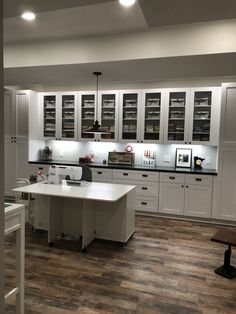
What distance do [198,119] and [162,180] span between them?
4.32 feet

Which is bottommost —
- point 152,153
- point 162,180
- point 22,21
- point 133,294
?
point 133,294

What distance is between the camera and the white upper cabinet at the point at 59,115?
5602 mm

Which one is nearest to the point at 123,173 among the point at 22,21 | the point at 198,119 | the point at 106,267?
Result: the point at 198,119

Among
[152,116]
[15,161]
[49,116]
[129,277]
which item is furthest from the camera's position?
[49,116]

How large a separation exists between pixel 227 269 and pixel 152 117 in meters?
3.04

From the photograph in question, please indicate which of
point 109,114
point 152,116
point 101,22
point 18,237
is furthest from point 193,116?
point 18,237

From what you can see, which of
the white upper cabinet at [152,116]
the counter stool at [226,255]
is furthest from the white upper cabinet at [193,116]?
the counter stool at [226,255]

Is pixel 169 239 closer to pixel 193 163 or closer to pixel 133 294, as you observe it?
pixel 133 294

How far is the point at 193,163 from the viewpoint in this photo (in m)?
5.11

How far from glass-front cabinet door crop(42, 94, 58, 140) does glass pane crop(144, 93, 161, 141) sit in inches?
80.1

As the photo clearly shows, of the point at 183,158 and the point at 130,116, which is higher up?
the point at 130,116

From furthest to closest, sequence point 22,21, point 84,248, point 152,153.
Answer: point 152,153, point 84,248, point 22,21

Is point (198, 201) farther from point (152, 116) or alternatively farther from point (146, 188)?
point (152, 116)

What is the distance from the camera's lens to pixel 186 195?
4.68 meters
